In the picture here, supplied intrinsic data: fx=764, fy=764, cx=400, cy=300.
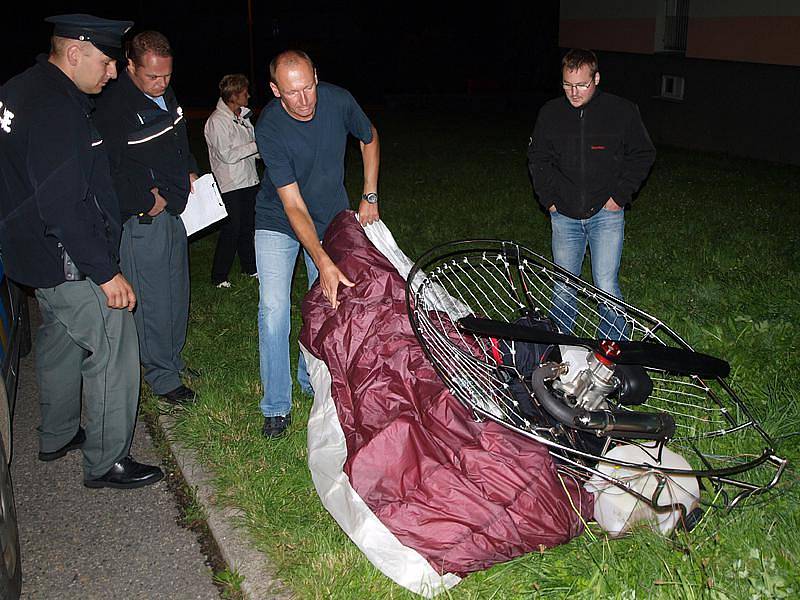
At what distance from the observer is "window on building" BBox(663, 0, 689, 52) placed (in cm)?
1566

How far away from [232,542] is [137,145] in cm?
229

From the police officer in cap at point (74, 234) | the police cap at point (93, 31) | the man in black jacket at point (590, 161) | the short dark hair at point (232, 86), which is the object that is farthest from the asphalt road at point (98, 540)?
the short dark hair at point (232, 86)

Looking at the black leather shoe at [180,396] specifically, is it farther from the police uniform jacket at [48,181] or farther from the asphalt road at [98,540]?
the police uniform jacket at [48,181]

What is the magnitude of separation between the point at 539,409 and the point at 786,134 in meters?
12.6

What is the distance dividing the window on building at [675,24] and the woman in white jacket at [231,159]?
1173cm

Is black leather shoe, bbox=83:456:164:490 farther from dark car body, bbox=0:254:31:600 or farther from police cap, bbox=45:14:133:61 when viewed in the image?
police cap, bbox=45:14:133:61

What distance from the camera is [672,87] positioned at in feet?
53.3

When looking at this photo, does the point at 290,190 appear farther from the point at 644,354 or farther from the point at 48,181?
the point at 644,354

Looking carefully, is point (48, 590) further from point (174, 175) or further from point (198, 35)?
point (198, 35)

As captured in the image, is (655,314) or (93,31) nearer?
(93,31)

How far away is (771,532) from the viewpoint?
3145 mm

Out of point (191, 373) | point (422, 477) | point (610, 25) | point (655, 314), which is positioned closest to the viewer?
point (422, 477)

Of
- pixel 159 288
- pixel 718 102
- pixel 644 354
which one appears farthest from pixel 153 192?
pixel 718 102

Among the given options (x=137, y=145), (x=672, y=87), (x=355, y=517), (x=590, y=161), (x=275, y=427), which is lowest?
(x=275, y=427)
